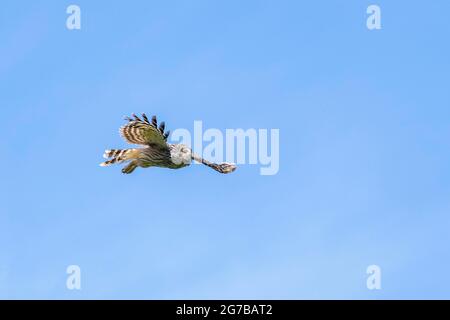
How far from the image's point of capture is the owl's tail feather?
43.0m

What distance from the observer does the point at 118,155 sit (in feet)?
141

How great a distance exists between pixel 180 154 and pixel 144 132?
1417mm

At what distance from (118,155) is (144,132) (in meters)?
1.48

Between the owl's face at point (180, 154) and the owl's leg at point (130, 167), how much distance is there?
50.0 inches

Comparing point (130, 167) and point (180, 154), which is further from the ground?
point (180, 154)

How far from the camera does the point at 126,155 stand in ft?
141

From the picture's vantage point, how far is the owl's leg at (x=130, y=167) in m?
43.3

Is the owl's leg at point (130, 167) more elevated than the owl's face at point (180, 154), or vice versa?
the owl's face at point (180, 154)

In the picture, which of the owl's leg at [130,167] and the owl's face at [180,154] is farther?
the owl's leg at [130,167]

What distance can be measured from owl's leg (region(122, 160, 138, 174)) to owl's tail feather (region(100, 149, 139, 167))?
0.22 m

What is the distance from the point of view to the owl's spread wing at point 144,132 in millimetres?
41594

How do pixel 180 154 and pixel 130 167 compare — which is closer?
pixel 180 154
